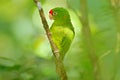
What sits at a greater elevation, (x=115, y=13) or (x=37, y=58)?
(x=115, y=13)

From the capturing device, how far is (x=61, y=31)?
4.47ft

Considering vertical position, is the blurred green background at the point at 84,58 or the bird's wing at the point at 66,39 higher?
the bird's wing at the point at 66,39

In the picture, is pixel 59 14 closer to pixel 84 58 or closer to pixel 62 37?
pixel 62 37

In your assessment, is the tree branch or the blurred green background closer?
the tree branch

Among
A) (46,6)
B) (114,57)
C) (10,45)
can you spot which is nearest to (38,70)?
(114,57)

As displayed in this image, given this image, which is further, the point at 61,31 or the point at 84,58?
the point at 84,58

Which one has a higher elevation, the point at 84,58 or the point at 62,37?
the point at 62,37

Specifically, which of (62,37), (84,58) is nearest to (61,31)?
(62,37)

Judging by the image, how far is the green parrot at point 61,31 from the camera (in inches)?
53.1

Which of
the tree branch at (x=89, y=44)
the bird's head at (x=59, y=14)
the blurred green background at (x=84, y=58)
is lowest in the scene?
the blurred green background at (x=84, y=58)

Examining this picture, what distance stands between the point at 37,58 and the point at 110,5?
435 millimetres

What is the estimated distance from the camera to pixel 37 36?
247 centimetres

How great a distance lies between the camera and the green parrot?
1.35 meters

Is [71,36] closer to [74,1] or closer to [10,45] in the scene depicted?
[74,1]
